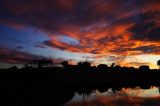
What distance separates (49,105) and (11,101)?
832 cm

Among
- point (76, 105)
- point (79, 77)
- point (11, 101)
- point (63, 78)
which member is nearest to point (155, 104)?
point (76, 105)

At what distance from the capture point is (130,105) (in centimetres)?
5722

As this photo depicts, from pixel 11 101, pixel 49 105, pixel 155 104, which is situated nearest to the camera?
pixel 11 101

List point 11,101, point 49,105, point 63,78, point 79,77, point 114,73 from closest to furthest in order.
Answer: point 11,101
point 49,105
point 63,78
point 79,77
point 114,73

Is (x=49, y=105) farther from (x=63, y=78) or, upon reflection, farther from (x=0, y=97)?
(x=63, y=78)

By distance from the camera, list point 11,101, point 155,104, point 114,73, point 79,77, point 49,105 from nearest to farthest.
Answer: point 11,101 → point 49,105 → point 155,104 → point 79,77 → point 114,73

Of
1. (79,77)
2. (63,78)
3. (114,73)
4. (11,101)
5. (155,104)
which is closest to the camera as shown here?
(11,101)

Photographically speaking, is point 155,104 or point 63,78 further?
point 63,78

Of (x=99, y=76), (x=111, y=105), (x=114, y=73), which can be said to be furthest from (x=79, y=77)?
(x=111, y=105)

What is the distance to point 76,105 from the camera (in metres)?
57.1

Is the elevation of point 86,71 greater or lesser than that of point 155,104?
greater

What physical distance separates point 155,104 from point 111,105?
980 cm

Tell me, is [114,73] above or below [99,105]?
above

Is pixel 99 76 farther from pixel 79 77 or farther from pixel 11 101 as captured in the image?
pixel 11 101
